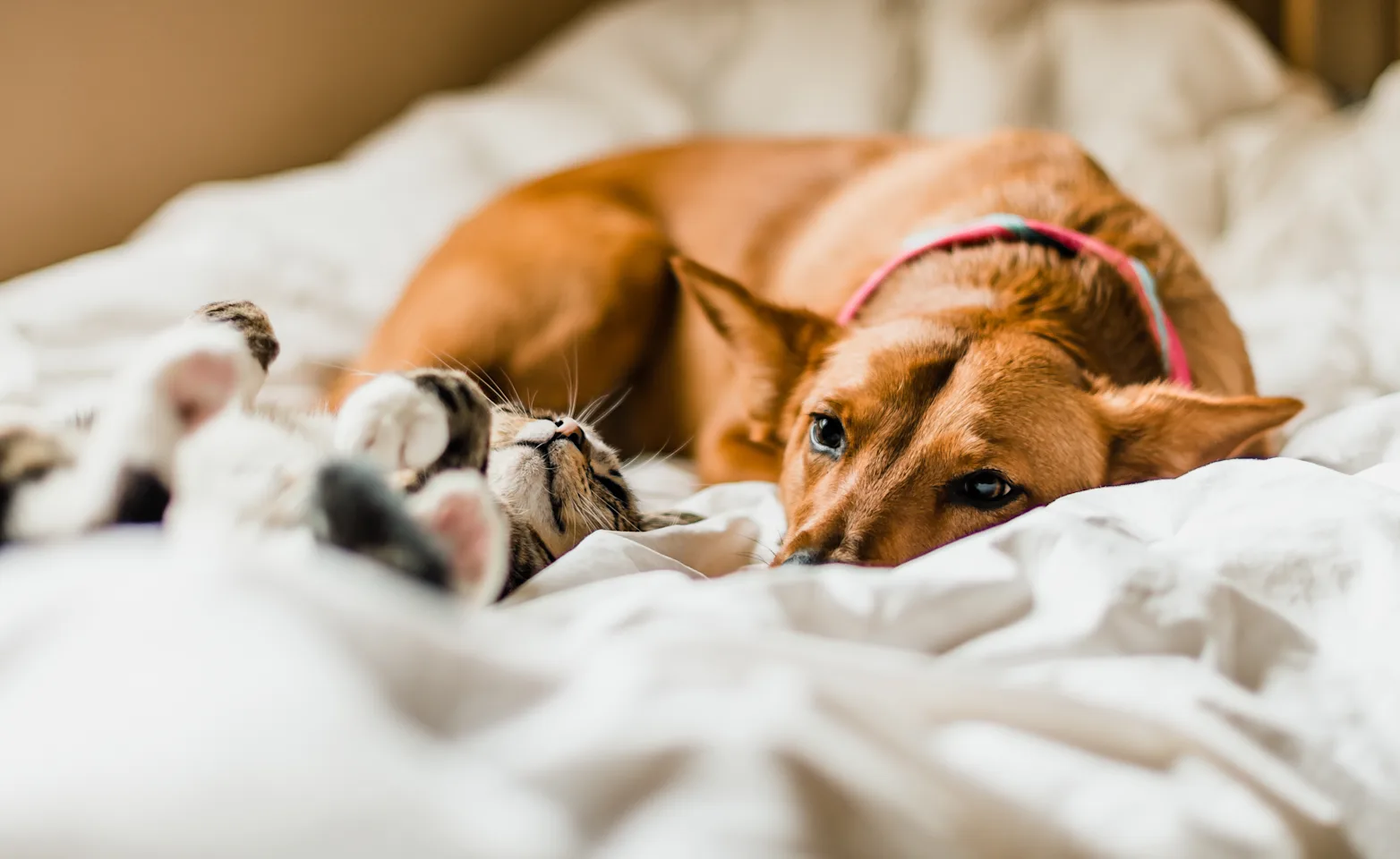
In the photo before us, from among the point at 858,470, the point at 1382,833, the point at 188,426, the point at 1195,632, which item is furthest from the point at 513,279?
the point at 1382,833

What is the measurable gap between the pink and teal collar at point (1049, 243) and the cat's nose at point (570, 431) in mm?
462

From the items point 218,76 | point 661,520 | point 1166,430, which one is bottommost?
point 661,520

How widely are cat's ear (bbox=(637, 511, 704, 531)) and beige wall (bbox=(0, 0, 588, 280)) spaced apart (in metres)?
1.61

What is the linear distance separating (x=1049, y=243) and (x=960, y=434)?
48 centimetres

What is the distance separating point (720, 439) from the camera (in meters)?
1.79

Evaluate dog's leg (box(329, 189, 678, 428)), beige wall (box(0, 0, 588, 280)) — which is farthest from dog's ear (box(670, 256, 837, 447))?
beige wall (box(0, 0, 588, 280))

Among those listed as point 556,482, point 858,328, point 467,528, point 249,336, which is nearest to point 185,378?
point 249,336

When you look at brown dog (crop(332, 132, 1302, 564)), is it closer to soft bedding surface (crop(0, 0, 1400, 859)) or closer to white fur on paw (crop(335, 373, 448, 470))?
soft bedding surface (crop(0, 0, 1400, 859))

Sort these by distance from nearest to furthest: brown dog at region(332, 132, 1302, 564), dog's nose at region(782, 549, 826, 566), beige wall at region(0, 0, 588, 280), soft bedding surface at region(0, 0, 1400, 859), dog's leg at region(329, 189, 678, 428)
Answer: soft bedding surface at region(0, 0, 1400, 859) < dog's nose at region(782, 549, 826, 566) < brown dog at region(332, 132, 1302, 564) < dog's leg at region(329, 189, 678, 428) < beige wall at region(0, 0, 588, 280)

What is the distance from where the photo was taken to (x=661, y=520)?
1.31 m

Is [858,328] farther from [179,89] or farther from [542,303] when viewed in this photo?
[179,89]

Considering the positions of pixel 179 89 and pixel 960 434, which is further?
pixel 179 89

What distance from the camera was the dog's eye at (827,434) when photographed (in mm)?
1299

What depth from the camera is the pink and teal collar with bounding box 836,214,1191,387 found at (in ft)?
4.77
